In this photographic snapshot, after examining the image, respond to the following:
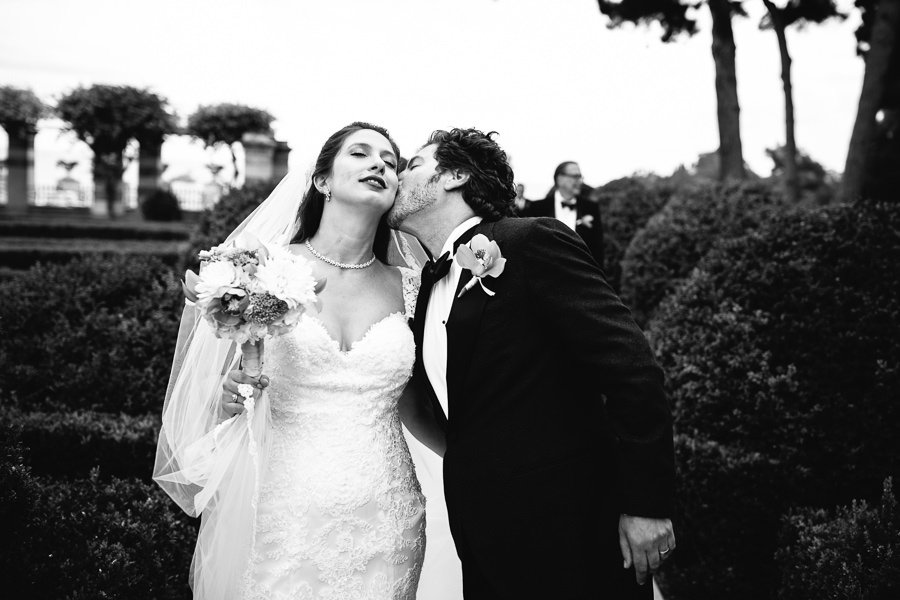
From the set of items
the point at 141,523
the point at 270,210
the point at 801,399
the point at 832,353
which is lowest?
the point at 141,523

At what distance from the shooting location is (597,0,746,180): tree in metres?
14.8

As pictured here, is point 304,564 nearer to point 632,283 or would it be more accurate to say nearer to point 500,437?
point 500,437

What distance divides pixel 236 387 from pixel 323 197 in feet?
3.58

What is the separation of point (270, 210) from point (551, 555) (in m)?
1.98

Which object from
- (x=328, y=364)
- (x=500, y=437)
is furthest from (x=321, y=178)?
(x=500, y=437)

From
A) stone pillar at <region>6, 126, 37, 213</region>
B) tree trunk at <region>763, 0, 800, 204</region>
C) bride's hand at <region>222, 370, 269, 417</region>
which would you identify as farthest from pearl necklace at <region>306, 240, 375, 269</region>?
stone pillar at <region>6, 126, 37, 213</region>

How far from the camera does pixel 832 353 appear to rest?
4.38 meters

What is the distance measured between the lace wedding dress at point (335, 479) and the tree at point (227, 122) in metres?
30.3

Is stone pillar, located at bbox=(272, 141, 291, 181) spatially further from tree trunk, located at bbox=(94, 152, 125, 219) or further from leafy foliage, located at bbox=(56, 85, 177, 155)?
tree trunk, located at bbox=(94, 152, 125, 219)

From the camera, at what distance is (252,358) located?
263 cm

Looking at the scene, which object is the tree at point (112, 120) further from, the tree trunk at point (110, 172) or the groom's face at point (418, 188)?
the groom's face at point (418, 188)

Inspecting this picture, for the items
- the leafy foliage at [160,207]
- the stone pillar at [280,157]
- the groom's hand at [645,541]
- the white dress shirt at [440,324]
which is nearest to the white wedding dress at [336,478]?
the white dress shirt at [440,324]

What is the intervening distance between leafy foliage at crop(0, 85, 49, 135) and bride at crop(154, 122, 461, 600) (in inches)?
1245

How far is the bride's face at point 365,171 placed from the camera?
3.10 meters
